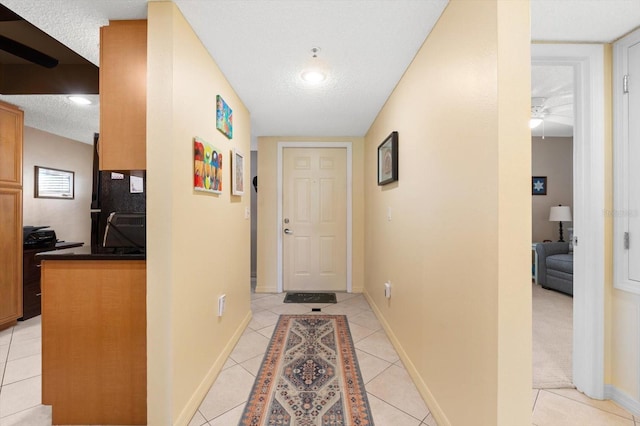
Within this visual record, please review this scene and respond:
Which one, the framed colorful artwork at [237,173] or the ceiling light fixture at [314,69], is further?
the framed colorful artwork at [237,173]

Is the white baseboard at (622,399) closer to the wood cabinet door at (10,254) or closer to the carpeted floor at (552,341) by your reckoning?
the carpeted floor at (552,341)

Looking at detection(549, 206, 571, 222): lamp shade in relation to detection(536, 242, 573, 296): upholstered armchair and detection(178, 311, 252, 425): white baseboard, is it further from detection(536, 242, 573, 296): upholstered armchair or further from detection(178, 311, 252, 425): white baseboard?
detection(178, 311, 252, 425): white baseboard

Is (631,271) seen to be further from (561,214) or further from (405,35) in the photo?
(561,214)

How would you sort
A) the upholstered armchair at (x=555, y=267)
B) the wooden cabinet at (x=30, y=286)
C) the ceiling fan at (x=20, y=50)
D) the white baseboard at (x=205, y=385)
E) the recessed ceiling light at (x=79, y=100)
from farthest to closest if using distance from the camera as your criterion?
the upholstered armchair at (x=555, y=267)
the wooden cabinet at (x=30, y=286)
the recessed ceiling light at (x=79, y=100)
the ceiling fan at (x=20, y=50)
the white baseboard at (x=205, y=385)

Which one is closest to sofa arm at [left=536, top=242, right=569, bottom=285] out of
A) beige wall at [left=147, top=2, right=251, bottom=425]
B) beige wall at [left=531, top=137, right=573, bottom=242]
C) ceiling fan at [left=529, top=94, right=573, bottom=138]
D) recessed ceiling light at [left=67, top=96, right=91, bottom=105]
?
beige wall at [left=531, top=137, right=573, bottom=242]

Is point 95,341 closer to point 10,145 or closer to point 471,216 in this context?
point 471,216

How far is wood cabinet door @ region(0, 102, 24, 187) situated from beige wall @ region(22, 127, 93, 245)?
0.58 metres

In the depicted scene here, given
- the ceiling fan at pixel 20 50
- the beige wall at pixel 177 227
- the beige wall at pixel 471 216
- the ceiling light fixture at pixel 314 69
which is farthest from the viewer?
the ceiling light fixture at pixel 314 69

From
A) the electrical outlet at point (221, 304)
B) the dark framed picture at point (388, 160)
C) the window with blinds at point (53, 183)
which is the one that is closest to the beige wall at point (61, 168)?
the window with blinds at point (53, 183)

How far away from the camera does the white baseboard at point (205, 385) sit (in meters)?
1.47

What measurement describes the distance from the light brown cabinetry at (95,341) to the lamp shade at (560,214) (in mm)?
5705

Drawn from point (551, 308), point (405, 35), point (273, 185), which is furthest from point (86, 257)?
point (551, 308)

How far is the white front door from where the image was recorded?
3.93 metres

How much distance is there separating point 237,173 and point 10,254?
2.61 meters
